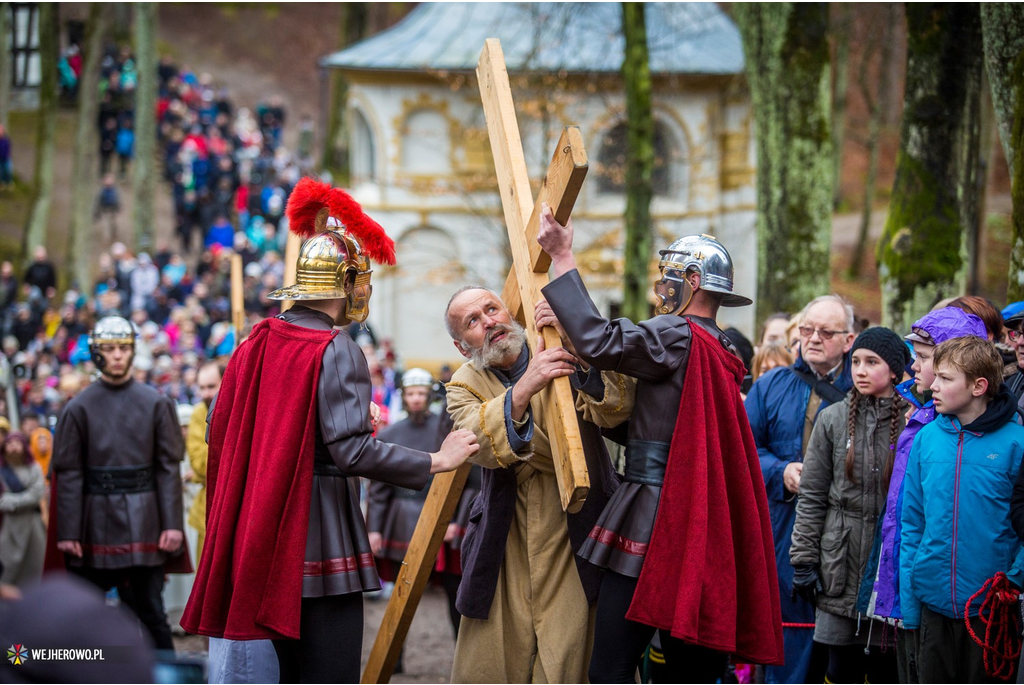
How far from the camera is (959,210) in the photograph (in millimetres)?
7973

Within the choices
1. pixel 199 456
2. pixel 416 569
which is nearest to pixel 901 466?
pixel 416 569

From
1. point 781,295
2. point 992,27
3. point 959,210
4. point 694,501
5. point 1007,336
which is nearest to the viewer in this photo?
point 694,501

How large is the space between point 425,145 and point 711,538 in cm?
2080

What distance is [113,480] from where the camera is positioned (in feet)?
21.4

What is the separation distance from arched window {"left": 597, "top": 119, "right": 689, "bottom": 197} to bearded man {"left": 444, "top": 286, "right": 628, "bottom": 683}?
18.7 metres

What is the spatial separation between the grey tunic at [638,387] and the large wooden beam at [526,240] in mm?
187

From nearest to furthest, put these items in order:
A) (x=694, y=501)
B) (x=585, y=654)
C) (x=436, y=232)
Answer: (x=694, y=501)
(x=585, y=654)
(x=436, y=232)

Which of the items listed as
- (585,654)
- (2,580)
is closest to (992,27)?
(585,654)

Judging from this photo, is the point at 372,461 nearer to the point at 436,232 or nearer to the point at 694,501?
the point at 694,501

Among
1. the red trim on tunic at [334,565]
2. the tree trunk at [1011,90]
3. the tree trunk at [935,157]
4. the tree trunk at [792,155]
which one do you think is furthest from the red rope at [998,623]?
the tree trunk at [792,155]

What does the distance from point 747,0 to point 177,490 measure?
634 centimetres

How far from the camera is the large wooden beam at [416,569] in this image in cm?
470

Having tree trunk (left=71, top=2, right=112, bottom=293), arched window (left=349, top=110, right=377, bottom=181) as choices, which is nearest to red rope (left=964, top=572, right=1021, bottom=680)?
tree trunk (left=71, top=2, right=112, bottom=293)

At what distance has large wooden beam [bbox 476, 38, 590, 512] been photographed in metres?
3.74
